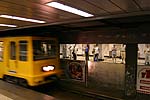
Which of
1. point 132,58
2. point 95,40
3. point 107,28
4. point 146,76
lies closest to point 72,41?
point 95,40

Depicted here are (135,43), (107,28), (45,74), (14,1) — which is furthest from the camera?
(45,74)

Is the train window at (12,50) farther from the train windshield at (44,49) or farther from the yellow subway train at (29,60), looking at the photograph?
the train windshield at (44,49)

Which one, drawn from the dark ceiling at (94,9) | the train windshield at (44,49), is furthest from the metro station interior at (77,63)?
the dark ceiling at (94,9)

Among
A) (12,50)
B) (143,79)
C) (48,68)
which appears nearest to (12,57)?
(12,50)

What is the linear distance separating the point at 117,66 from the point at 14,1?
477cm

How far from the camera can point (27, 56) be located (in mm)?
7016

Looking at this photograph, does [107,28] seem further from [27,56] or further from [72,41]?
[27,56]

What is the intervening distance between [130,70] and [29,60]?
3.63 metres

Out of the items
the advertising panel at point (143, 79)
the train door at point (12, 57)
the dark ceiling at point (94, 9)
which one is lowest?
the advertising panel at point (143, 79)

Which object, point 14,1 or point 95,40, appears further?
point 95,40

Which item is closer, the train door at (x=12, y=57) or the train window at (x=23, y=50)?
the train window at (x=23, y=50)

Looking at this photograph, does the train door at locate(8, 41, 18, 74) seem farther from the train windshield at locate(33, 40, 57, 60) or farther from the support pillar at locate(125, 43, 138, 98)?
the support pillar at locate(125, 43, 138, 98)

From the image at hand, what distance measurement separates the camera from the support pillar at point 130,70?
239 inches

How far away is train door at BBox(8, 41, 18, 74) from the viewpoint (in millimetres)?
7504
